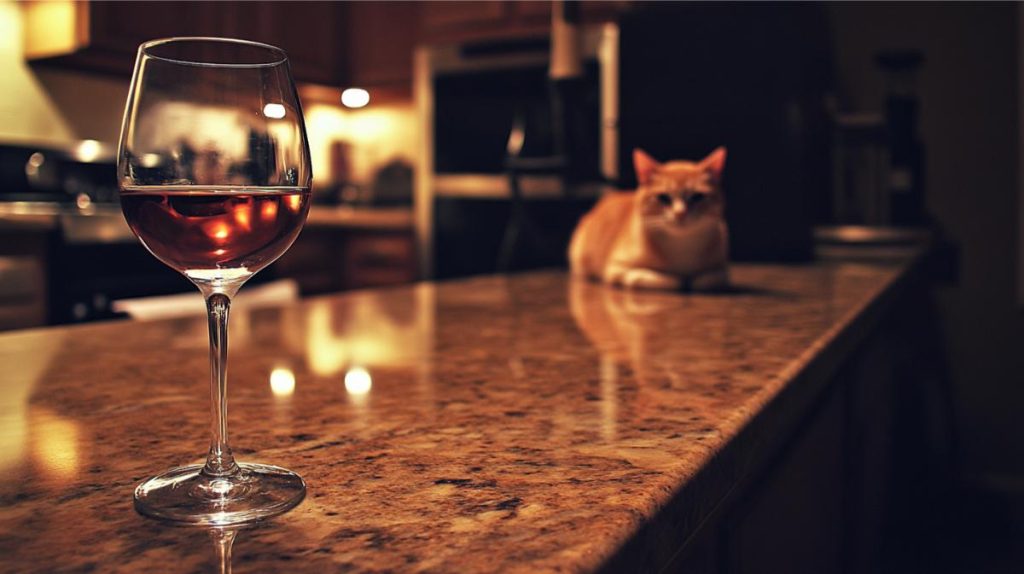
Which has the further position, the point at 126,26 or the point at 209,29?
the point at 209,29

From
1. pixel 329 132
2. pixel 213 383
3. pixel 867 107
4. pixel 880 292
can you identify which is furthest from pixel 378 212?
pixel 213 383

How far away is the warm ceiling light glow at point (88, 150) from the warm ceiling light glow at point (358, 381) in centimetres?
329

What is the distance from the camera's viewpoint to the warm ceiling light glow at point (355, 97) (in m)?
4.57

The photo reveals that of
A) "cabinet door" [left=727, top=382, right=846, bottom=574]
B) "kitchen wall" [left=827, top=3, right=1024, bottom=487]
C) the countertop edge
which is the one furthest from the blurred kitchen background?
the countertop edge

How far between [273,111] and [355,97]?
4420mm

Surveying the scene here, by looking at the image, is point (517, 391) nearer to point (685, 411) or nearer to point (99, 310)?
point (685, 411)

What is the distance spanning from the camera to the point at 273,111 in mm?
384

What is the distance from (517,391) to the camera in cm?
59

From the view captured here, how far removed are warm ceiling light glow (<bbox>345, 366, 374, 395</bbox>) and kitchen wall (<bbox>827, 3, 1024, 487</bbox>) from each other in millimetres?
2891

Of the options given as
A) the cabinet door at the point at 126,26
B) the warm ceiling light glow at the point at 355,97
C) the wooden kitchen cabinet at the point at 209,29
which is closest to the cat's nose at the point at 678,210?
the wooden kitchen cabinet at the point at 209,29

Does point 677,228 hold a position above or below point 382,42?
below

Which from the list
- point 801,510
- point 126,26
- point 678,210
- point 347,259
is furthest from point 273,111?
point 347,259

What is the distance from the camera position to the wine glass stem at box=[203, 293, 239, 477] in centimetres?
37

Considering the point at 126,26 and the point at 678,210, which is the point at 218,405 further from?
the point at 126,26
